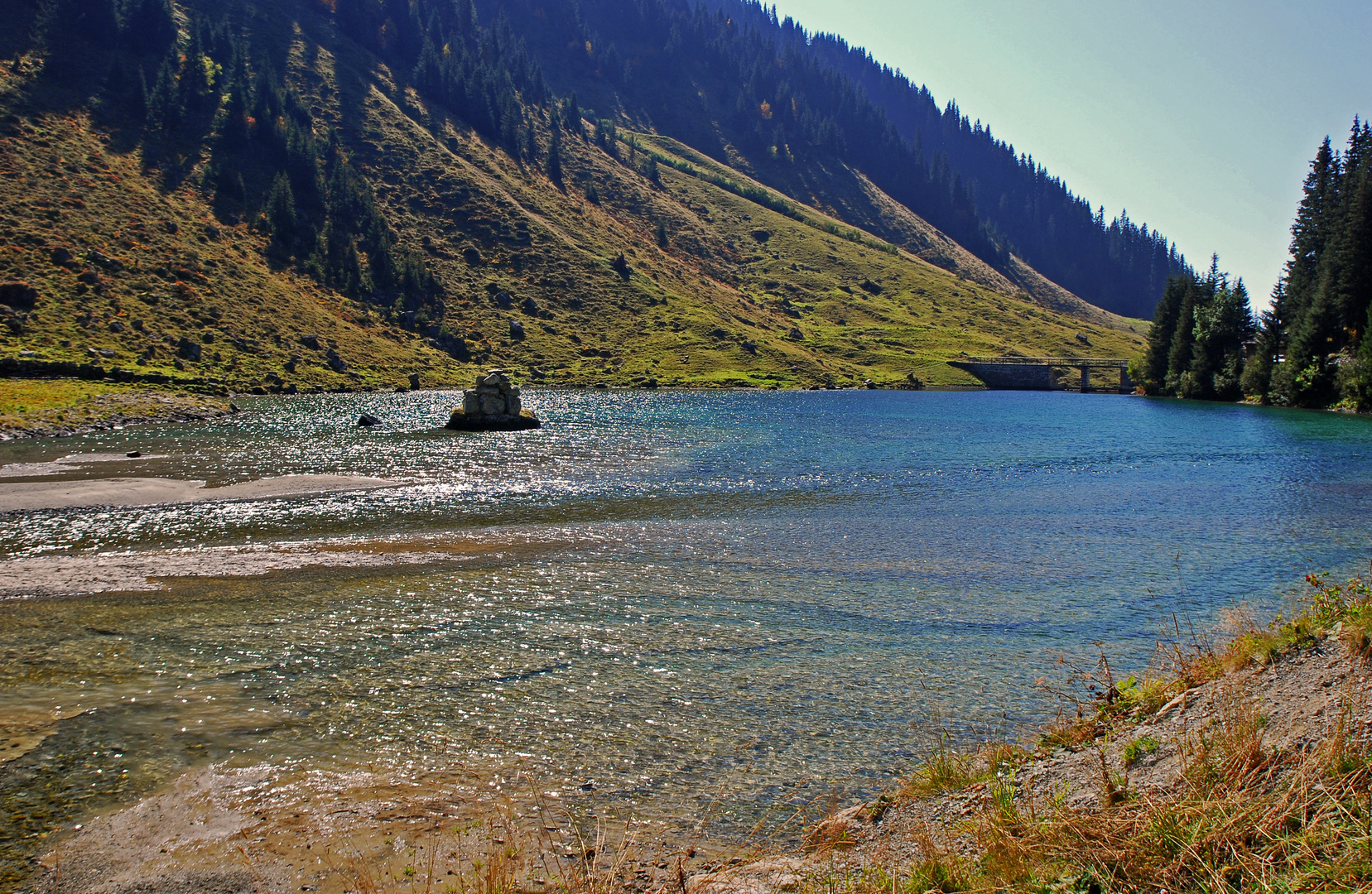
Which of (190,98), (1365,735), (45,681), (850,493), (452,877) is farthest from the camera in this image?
(190,98)

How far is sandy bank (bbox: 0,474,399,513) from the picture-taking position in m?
35.4

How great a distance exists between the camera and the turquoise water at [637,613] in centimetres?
1330

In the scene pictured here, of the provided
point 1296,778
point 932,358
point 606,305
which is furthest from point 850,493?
point 932,358

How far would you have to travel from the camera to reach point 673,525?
33.7 m

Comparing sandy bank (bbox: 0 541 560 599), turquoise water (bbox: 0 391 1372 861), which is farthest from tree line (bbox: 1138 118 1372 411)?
sandy bank (bbox: 0 541 560 599)

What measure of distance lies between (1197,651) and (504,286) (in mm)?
153199

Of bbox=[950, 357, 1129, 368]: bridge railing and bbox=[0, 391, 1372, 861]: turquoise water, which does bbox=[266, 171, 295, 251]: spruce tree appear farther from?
bbox=[950, 357, 1129, 368]: bridge railing

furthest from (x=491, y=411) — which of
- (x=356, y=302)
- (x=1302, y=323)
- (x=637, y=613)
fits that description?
(x=1302, y=323)

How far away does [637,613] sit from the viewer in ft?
70.1

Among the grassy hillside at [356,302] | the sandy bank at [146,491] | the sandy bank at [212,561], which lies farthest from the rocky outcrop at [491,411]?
the sandy bank at [212,561]

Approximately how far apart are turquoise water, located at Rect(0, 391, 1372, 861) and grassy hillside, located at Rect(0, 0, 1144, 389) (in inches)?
2242

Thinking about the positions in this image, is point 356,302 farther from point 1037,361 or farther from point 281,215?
point 1037,361

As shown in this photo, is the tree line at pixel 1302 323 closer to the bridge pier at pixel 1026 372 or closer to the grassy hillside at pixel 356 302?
the bridge pier at pixel 1026 372

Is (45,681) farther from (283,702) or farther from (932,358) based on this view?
(932,358)
